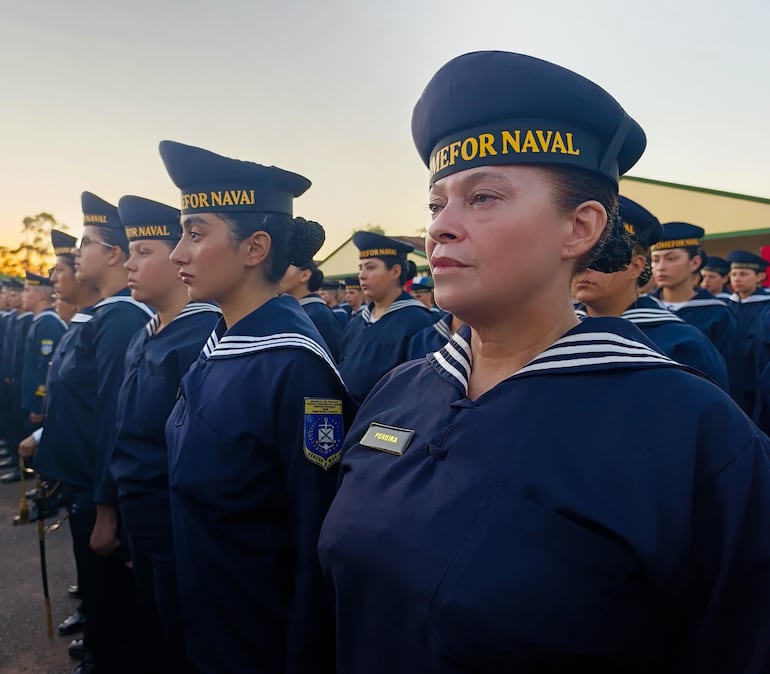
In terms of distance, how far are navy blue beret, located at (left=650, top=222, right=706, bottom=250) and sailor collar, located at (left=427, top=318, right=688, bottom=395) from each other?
15.5 feet

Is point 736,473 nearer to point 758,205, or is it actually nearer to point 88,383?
point 88,383

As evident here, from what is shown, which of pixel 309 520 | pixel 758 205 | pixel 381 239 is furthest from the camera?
pixel 758 205

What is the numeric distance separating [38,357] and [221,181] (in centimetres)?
634

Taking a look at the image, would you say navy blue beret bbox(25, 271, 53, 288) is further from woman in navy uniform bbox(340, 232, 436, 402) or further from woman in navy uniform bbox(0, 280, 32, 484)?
woman in navy uniform bbox(340, 232, 436, 402)

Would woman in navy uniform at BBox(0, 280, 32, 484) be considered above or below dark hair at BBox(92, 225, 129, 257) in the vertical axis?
below

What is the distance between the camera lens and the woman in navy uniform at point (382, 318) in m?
5.94

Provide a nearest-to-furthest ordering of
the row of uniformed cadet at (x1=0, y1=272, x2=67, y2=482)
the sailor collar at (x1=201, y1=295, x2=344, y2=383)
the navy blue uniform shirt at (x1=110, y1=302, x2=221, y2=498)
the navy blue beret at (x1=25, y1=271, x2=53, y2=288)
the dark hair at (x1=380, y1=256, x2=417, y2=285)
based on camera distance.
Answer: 1. the sailor collar at (x1=201, y1=295, x2=344, y2=383)
2. the navy blue uniform shirt at (x1=110, y1=302, x2=221, y2=498)
3. the dark hair at (x1=380, y1=256, x2=417, y2=285)
4. the row of uniformed cadet at (x1=0, y1=272, x2=67, y2=482)
5. the navy blue beret at (x1=25, y1=271, x2=53, y2=288)

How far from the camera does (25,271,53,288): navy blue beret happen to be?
905 centimetres

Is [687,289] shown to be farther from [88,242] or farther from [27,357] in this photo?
[27,357]

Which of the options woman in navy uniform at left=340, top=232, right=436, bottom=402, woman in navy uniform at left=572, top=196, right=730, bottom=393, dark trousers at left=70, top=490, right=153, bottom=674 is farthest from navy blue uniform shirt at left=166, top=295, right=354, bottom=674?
woman in navy uniform at left=340, top=232, right=436, bottom=402

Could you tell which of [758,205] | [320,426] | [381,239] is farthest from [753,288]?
[758,205]

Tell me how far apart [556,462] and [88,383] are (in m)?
3.28

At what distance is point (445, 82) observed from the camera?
141 cm

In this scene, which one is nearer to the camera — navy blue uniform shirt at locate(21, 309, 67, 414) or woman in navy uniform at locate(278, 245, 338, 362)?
woman in navy uniform at locate(278, 245, 338, 362)
